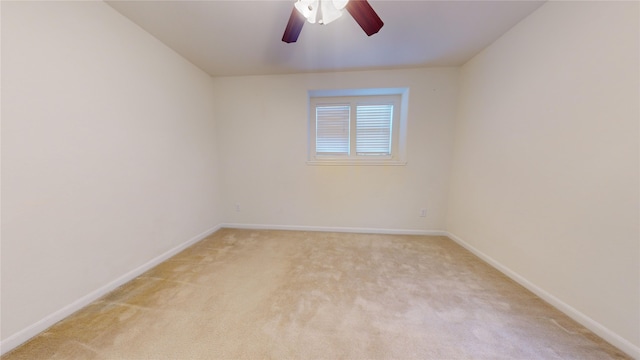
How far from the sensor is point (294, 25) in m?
1.48

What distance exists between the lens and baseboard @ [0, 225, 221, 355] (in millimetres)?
1156

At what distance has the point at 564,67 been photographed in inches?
57.6

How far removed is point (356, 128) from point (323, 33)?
4.80ft

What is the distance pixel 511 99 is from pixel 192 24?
10.1 feet

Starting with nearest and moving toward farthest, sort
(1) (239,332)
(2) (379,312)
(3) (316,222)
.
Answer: (1) (239,332) → (2) (379,312) → (3) (316,222)

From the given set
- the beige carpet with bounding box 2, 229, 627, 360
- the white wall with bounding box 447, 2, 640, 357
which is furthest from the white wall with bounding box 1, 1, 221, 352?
the white wall with bounding box 447, 2, 640, 357

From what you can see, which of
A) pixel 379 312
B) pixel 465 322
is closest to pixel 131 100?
pixel 379 312

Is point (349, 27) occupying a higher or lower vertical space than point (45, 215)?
higher

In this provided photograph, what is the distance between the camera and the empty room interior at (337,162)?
119 cm

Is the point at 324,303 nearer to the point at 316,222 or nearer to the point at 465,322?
the point at 465,322

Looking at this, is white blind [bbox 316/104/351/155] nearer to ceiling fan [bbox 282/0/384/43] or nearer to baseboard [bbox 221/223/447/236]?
baseboard [bbox 221/223/447/236]

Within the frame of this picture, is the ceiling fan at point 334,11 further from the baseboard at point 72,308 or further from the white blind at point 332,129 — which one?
the baseboard at point 72,308

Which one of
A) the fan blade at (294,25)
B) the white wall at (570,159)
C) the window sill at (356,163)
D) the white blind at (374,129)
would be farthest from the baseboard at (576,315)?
the fan blade at (294,25)

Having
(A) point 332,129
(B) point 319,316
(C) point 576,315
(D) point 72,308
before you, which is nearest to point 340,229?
(A) point 332,129
